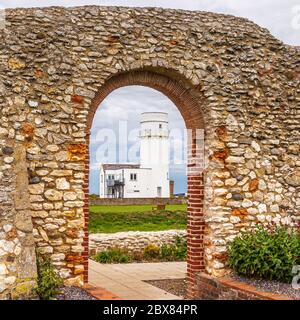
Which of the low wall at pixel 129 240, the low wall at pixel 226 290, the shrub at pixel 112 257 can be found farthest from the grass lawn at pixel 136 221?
the low wall at pixel 226 290

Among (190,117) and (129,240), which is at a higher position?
(190,117)

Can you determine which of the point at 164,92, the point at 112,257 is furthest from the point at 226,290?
the point at 112,257

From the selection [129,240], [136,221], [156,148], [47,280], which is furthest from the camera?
[156,148]

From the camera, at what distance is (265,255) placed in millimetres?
8492

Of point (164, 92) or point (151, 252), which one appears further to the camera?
point (151, 252)

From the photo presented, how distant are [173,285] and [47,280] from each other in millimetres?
3504

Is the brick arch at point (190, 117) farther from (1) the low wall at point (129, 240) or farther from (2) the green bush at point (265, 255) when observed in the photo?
(1) the low wall at point (129, 240)

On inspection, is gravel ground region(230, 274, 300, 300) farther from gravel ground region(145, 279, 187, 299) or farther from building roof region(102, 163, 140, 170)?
building roof region(102, 163, 140, 170)

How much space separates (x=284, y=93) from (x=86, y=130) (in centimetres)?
348

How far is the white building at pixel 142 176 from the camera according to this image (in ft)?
126

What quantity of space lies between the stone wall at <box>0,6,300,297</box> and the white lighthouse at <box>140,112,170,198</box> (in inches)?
862

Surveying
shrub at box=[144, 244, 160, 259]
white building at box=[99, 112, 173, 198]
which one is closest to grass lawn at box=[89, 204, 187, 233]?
shrub at box=[144, 244, 160, 259]

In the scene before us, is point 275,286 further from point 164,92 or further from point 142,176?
point 142,176

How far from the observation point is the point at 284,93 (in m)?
10.0
